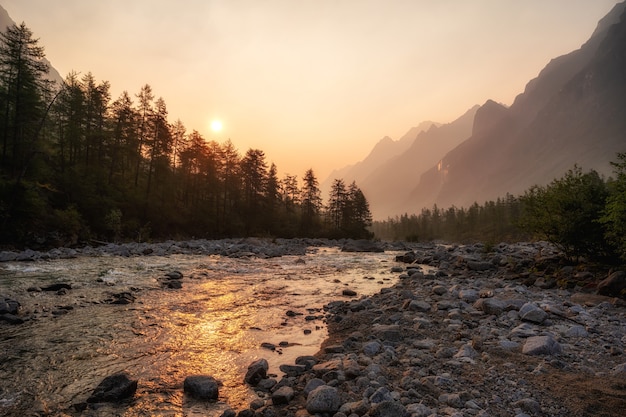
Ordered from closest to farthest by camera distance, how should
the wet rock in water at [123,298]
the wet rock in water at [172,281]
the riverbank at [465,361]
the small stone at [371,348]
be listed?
the riverbank at [465,361]
the small stone at [371,348]
the wet rock in water at [123,298]
the wet rock in water at [172,281]

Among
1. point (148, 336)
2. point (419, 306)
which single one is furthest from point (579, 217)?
point (148, 336)

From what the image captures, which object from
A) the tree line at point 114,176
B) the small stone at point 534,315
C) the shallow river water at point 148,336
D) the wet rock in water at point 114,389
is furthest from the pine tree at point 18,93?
the small stone at point 534,315

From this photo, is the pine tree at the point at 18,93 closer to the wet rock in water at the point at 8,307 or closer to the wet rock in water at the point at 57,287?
the wet rock in water at the point at 57,287

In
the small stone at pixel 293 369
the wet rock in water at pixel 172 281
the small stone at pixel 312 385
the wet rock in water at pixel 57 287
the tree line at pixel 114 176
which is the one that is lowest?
the small stone at pixel 293 369

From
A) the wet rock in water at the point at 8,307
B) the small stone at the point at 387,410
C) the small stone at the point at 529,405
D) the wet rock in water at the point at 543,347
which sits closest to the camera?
the small stone at the point at 387,410

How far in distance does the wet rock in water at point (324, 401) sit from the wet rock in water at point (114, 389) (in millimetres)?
2794

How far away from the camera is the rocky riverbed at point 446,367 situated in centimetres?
434

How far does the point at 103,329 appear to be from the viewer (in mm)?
7918

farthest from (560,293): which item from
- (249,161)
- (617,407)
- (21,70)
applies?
(249,161)

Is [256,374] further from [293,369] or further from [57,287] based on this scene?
[57,287]

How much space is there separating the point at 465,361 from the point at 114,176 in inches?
1978

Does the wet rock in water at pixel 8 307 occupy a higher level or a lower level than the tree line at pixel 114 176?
lower

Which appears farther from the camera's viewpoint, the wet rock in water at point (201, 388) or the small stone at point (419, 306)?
the small stone at point (419, 306)

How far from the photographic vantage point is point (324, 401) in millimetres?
4387
